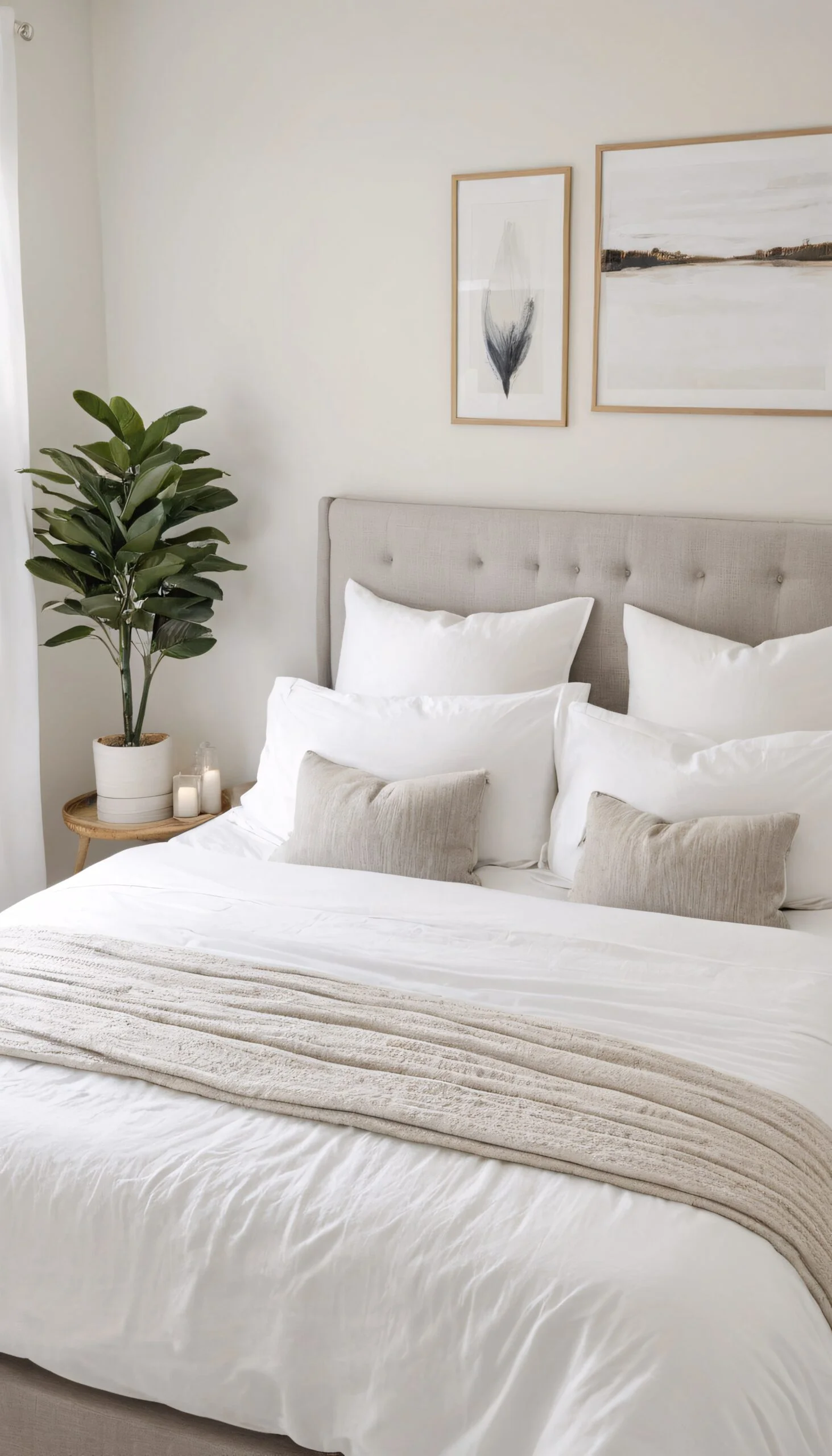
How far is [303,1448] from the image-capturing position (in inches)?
65.0

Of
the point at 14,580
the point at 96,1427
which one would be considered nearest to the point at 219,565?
the point at 14,580

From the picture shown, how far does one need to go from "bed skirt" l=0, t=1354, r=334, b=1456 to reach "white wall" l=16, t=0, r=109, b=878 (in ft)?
7.17

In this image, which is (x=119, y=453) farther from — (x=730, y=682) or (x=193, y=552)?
(x=730, y=682)

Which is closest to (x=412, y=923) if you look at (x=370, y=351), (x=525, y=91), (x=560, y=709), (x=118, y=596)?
(x=560, y=709)

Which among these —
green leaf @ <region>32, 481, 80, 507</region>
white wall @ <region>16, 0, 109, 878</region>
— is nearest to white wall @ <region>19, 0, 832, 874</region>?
white wall @ <region>16, 0, 109, 878</region>

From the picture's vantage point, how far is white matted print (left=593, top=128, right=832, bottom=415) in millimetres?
2906

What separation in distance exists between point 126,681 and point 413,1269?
2222 mm

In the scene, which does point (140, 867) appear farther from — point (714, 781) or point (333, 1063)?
point (714, 781)

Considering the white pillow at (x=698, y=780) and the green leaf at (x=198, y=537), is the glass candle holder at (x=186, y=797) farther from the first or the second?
the white pillow at (x=698, y=780)

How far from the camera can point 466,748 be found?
2.93 metres

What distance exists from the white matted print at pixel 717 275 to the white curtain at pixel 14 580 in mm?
1460

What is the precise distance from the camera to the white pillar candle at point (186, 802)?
11.5 feet

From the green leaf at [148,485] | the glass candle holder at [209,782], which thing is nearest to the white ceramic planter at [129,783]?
the glass candle holder at [209,782]

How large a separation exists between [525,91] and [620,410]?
2.64 ft
